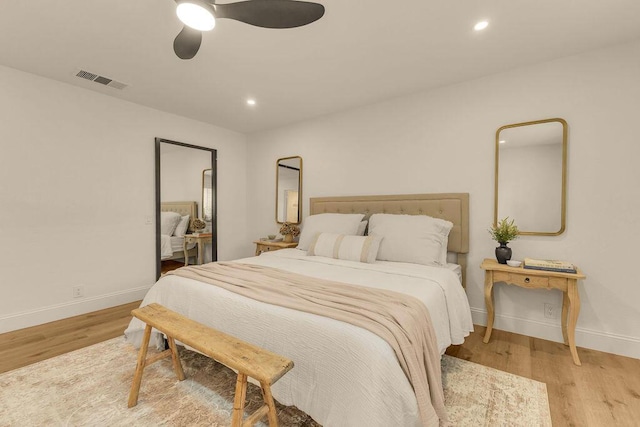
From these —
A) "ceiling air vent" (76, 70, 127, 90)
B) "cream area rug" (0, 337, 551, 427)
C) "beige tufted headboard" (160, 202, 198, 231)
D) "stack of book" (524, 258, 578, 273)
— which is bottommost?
"cream area rug" (0, 337, 551, 427)

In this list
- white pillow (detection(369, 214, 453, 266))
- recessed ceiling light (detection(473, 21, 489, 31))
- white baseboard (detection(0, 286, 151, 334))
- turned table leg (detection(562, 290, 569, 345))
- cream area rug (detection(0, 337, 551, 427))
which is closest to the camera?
→ cream area rug (detection(0, 337, 551, 427))

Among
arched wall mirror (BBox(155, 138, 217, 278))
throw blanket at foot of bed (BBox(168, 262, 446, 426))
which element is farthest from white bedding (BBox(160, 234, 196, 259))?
throw blanket at foot of bed (BBox(168, 262, 446, 426))

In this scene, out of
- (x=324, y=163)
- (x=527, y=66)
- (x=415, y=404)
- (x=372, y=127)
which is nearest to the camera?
(x=415, y=404)

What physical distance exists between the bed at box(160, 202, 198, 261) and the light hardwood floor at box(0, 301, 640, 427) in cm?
104

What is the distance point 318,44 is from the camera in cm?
223

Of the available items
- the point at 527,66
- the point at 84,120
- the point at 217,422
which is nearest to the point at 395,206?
the point at 527,66

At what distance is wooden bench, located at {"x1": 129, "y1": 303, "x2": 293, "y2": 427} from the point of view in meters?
1.13

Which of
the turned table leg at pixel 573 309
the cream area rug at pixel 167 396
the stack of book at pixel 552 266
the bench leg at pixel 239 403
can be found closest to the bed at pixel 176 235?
the cream area rug at pixel 167 396

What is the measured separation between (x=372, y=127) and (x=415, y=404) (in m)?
3.01

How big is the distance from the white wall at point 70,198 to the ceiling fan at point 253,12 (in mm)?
2366

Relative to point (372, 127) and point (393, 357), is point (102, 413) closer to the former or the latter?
point (393, 357)

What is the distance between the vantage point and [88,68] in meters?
2.61

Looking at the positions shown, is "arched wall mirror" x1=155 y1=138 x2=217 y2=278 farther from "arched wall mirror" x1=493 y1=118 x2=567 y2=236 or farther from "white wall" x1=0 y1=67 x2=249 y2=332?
"arched wall mirror" x1=493 y1=118 x2=567 y2=236

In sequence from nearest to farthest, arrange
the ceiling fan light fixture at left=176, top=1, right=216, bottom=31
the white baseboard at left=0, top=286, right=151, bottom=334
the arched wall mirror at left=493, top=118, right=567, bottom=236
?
the ceiling fan light fixture at left=176, top=1, right=216, bottom=31
the arched wall mirror at left=493, top=118, right=567, bottom=236
the white baseboard at left=0, top=286, right=151, bottom=334
